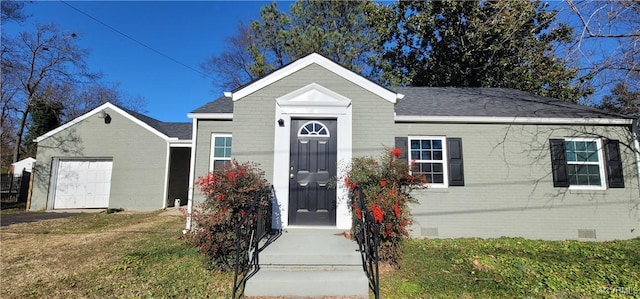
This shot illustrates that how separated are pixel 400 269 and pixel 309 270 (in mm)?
1526

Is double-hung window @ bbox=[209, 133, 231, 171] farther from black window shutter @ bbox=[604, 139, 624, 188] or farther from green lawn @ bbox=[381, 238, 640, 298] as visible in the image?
black window shutter @ bbox=[604, 139, 624, 188]

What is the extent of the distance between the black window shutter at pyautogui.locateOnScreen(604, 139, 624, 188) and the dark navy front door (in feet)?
21.9

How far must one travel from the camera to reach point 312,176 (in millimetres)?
6137

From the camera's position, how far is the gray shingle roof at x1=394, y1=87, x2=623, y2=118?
733cm

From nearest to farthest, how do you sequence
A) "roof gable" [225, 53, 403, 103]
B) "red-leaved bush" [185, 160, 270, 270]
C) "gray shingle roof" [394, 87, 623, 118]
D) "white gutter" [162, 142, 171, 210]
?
"red-leaved bush" [185, 160, 270, 270]
"roof gable" [225, 53, 403, 103]
"gray shingle roof" [394, 87, 623, 118]
"white gutter" [162, 142, 171, 210]

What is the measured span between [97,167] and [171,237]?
7.89 meters

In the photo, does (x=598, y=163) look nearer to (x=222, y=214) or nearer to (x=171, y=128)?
(x=222, y=214)

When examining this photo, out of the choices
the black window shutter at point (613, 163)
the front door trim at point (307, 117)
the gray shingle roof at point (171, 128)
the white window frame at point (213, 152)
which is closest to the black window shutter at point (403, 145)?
the front door trim at point (307, 117)

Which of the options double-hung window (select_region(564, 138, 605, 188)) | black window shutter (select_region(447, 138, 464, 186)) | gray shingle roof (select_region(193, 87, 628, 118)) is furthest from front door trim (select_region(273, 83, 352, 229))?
double-hung window (select_region(564, 138, 605, 188))

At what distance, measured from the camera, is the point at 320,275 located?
4027mm

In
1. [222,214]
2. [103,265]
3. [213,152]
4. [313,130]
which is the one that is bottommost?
[103,265]

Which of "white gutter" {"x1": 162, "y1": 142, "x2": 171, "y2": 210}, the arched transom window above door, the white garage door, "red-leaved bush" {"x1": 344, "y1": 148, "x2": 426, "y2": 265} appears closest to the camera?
"red-leaved bush" {"x1": 344, "y1": 148, "x2": 426, "y2": 265}

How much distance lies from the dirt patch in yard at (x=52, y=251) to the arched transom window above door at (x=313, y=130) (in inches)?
163

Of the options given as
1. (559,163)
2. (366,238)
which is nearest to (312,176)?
(366,238)
